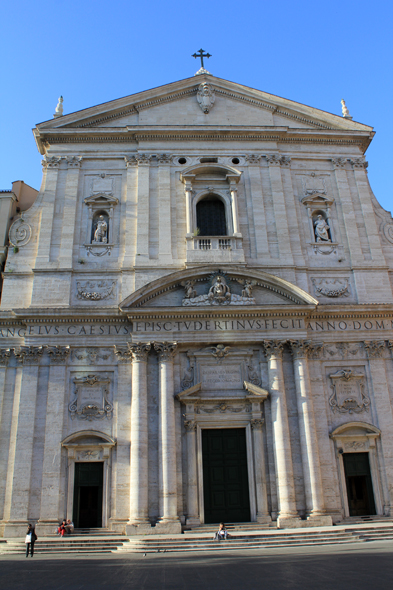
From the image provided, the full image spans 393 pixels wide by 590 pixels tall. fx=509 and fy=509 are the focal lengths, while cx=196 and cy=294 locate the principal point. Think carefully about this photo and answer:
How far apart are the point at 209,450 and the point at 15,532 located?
6499 millimetres

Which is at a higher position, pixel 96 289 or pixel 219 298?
pixel 96 289

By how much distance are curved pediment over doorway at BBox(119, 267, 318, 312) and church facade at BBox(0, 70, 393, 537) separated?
70 millimetres

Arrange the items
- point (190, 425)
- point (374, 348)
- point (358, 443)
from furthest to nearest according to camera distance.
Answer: point (374, 348) → point (358, 443) → point (190, 425)

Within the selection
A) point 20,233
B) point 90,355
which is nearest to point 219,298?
point 90,355

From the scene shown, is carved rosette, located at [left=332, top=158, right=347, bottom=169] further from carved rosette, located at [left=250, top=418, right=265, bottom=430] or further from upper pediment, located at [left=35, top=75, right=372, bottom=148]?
carved rosette, located at [left=250, top=418, right=265, bottom=430]

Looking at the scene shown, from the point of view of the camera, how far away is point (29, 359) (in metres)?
17.5

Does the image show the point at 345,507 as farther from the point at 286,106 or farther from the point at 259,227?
the point at 286,106

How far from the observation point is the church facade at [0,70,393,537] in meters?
16.5

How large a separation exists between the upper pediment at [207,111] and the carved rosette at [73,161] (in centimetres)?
143

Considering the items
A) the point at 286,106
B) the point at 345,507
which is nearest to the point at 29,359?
the point at 345,507

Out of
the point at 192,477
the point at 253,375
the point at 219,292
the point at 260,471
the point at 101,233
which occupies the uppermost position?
the point at 101,233

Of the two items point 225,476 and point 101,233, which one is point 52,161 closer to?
point 101,233

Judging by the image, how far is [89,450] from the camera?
16.9 metres

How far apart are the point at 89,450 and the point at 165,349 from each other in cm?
416
